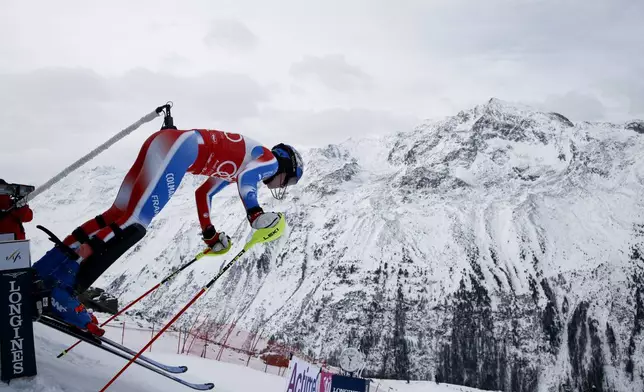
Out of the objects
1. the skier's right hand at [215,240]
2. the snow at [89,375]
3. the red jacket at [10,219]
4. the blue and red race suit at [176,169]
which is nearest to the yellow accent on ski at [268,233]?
the blue and red race suit at [176,169]

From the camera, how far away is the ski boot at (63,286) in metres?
6.23

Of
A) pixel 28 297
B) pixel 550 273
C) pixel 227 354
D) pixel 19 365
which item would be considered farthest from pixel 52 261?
pixel 550 273

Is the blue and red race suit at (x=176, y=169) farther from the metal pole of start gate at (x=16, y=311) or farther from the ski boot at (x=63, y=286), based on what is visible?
Result: the metal pole of start gate at (x=16, y=311)

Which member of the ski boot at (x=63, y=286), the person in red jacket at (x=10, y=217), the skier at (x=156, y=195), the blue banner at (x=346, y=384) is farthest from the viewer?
the blue banner at (x=346, y=384)

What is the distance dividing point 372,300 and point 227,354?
17907 cm

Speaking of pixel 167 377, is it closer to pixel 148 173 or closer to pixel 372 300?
pixel 148 173

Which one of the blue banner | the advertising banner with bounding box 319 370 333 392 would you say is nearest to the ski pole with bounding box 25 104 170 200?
the advertising banner with bounding box 319 370 333 392

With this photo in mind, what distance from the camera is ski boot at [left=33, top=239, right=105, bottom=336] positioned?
20.4 feet

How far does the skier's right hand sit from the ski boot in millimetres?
2499

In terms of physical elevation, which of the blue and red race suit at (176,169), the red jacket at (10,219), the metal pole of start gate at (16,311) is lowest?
the metal pole of start gate at (16,311)

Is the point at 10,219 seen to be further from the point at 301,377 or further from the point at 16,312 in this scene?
the point at 301,377

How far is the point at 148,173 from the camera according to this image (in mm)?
7164

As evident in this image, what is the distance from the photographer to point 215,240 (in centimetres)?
878

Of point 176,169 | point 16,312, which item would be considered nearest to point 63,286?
point 16,312
